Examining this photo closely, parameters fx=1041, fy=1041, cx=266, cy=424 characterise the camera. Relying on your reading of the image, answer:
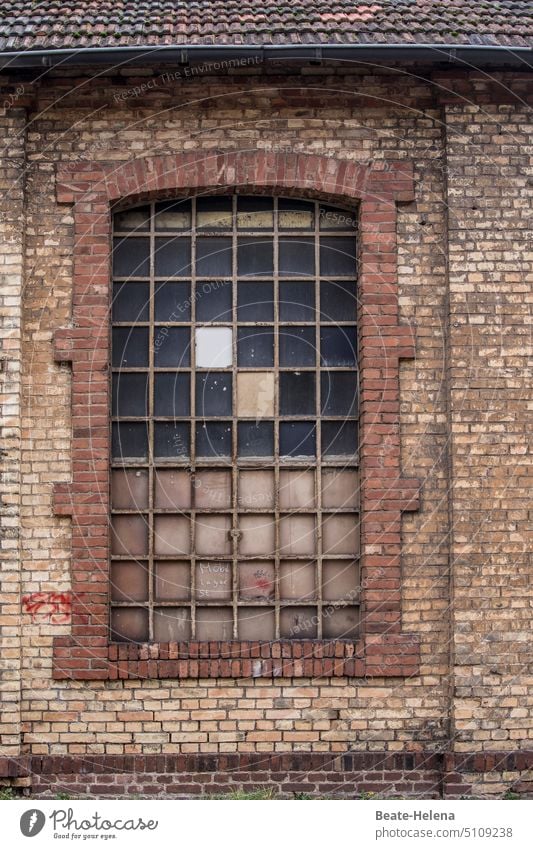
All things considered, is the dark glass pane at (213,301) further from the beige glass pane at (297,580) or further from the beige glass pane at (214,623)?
the beige glass pane at (214,623)

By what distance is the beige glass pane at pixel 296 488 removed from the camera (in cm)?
782

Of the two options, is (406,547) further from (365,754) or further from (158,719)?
(158,719)

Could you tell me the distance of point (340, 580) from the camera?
7.79 meters

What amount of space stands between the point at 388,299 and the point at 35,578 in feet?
10.9

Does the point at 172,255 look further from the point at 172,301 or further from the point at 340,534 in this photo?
the point at 340,534

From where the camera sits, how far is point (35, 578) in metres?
7.61

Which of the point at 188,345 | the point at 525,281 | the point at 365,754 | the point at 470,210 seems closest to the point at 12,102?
the point at 188,345

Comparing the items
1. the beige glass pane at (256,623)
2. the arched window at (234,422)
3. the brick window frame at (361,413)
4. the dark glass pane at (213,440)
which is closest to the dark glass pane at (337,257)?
the arched window at (234,422)

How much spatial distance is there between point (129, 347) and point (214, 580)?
188cm

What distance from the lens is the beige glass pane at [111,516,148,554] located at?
7777mm

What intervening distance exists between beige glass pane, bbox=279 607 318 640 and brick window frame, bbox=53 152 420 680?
0.15 metres

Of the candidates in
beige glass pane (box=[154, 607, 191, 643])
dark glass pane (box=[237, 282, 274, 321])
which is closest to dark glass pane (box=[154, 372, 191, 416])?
dark glass pane (box=[237, 282, 274, 321])

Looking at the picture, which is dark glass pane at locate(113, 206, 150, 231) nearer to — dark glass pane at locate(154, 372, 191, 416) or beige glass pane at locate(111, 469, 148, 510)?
dark glass pane at locate(154, 372, 191, 416)
